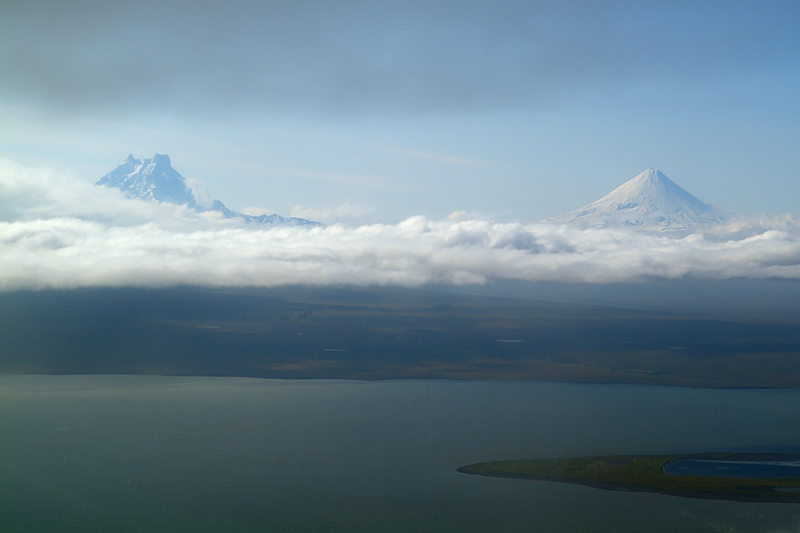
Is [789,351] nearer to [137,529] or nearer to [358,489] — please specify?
[358,489]

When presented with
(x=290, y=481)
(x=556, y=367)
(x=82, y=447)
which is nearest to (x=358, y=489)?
(x=290, y=481)

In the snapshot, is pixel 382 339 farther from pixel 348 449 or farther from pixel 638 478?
pixel 638 478

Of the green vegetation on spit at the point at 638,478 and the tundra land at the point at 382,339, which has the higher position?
the tundra land at the point at 382,339

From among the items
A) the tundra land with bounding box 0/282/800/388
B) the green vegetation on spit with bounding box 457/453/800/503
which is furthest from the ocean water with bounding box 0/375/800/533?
the tundra land with bounding box 0/282/800/388

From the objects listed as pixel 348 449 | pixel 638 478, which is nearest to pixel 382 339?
pixel 348 449

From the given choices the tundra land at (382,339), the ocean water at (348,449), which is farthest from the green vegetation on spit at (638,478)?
the tundra land at (382,339)

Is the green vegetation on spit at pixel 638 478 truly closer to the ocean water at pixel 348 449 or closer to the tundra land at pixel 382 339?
the ocean water at pixel 348 449

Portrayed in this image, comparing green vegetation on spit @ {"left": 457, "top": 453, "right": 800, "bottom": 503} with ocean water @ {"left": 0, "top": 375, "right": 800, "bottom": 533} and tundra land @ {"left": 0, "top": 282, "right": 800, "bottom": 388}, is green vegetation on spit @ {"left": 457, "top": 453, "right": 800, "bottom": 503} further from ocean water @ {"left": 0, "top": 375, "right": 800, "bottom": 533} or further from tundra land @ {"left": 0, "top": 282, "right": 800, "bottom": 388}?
tundra land @ {"left": 0, "top": 282, "right": 800, "bottom": 388}
